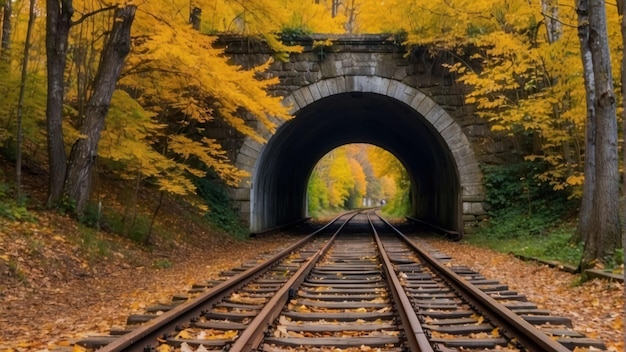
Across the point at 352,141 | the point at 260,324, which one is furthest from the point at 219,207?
the point at 352,141

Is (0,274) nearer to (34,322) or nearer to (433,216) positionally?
(34,322)

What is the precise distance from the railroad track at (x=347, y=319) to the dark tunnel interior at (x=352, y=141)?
380 inches

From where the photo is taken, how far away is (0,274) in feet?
22.1

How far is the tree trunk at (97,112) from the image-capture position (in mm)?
9938

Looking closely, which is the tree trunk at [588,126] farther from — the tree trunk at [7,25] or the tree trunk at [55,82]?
the tree trunk at [7,25]

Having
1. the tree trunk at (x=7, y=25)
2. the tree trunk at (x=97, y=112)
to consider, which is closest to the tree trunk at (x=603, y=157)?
the tree trunk at (x=97, y=112)

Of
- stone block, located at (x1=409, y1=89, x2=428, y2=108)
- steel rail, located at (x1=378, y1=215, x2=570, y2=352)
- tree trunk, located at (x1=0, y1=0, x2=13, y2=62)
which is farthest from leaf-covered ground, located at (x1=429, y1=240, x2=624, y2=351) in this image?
tree trunk, located at (x1=0, y1=0, x2=13, y2=62)

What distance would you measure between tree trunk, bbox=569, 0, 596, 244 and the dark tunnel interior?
20.4ft

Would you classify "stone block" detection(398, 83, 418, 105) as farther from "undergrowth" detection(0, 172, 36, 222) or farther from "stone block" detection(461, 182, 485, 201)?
"undergrowth" detection(0, 172, 36, 222)

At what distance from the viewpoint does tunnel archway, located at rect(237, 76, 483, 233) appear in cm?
1620

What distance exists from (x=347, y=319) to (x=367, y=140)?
24586 millimetres

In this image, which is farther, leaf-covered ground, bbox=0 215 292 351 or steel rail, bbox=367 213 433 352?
leaf-covered ground, bbox=0 215 292 351

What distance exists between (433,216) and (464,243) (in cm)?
880

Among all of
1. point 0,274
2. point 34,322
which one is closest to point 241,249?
point 0,274
